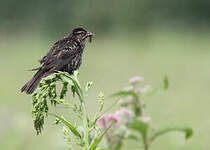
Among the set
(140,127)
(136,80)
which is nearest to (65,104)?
(140,127)

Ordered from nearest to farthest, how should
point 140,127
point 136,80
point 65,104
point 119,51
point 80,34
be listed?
point 65,104
point 80,34
point 140,127
point 136,80
point 119,51

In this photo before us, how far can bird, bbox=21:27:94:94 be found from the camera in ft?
11.2

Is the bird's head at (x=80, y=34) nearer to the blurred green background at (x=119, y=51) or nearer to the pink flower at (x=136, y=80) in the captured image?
the pink flower at (x=136, y=80)

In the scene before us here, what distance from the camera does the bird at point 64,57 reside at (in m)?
3.41

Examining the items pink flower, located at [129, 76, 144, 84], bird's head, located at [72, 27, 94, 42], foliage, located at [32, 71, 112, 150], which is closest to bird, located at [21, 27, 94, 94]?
bird's head, located at [72, 27, 94, 42]

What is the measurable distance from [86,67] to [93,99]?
7695 mm

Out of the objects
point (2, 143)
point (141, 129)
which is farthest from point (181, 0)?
point (141, 129)

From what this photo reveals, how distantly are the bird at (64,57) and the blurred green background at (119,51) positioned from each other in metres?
3.16

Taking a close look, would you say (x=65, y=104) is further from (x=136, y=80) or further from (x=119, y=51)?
(x=119, y=51)

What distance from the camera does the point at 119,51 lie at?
2591 cm

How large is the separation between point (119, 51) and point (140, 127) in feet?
71.0

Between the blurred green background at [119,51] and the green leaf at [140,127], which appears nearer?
the green leaf at [140,127]

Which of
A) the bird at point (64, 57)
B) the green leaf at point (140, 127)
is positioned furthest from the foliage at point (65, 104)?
the green leaf at point (140, 127)

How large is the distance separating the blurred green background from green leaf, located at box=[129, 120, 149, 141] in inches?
105
